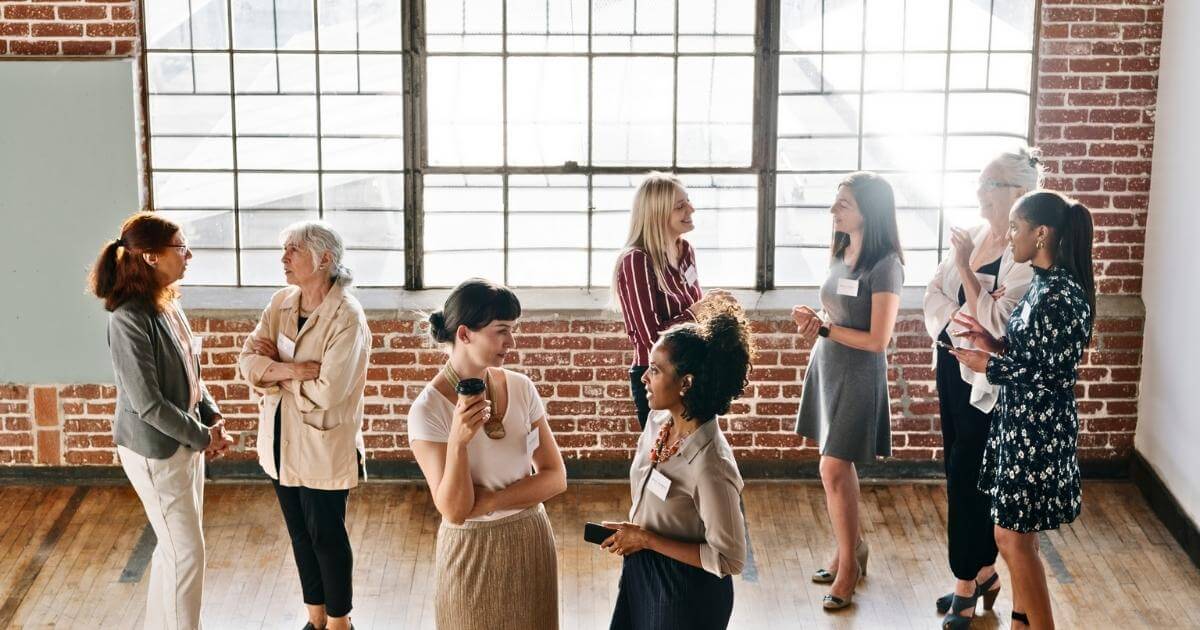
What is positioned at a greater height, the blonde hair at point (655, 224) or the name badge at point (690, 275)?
the blonde hair at point (655, 224)

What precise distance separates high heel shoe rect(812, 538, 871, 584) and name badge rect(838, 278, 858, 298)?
1.04 meters

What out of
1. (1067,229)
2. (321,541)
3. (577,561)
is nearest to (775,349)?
(577,561)

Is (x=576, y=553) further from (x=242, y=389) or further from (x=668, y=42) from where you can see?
(x=668, y=42)

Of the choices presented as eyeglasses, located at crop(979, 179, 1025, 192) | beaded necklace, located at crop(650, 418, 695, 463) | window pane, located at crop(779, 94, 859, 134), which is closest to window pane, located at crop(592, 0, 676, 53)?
window pane, located at crop(779, 94, 859, 134)

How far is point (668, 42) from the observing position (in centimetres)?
619

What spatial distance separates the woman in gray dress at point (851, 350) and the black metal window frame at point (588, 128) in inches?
53.7

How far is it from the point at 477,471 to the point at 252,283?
345cm

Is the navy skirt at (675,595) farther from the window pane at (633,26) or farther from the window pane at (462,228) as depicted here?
the window pane at (633,26)

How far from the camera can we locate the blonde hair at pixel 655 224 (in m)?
4.95

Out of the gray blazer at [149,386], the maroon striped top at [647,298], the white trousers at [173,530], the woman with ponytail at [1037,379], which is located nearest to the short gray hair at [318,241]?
the gray blazer at [149,386]

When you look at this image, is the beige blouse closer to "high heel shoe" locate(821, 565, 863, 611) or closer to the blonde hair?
the blonde hair

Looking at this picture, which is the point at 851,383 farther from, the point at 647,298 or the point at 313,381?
the point at 313,381

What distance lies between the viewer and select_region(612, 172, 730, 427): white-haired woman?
4945mm

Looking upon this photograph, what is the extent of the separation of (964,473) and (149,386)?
9.43ft
